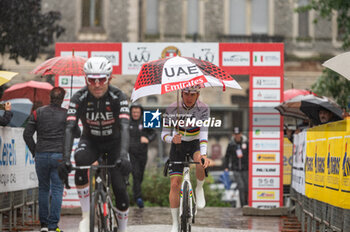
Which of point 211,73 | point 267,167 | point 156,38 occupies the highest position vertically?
point 156,38

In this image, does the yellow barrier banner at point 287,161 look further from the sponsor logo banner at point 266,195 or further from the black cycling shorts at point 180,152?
the black cycling shorts at point 180,152

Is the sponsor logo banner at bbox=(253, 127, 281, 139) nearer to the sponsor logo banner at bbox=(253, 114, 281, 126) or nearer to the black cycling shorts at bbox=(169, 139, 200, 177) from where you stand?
the sponsor logo banner at bbox=(253, 114, 281, 126)

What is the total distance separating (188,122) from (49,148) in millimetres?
2433

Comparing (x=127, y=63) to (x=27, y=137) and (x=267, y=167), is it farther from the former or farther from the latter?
(x=27, y=137)

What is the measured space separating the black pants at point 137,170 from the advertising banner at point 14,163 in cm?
398

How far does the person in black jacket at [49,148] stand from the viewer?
12039mm

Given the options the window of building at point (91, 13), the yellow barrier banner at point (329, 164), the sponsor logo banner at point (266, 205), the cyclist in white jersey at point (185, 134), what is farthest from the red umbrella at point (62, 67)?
the window of building at point (91, 13)

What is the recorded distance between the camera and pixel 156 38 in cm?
4162

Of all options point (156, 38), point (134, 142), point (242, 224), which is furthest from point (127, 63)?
point (156, 38)

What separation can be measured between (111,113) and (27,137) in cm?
341

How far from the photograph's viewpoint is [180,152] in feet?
35.8

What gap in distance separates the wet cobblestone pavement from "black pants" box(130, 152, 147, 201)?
0.50 m

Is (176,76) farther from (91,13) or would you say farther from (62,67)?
(91,13)

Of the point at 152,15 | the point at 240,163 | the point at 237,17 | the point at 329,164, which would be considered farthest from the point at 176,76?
the point at 237,17
